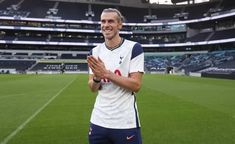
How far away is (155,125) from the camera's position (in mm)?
11625

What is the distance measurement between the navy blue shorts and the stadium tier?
8140cm

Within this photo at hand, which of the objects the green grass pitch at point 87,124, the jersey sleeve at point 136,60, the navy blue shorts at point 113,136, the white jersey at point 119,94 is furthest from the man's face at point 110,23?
the green grass pitch at point 87,124

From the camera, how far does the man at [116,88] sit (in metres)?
4.03

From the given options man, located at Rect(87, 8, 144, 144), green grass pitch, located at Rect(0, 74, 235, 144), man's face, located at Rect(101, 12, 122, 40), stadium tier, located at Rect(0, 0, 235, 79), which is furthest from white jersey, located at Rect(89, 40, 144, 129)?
stadium tier, located at Rect(0, 0, 235, 79)

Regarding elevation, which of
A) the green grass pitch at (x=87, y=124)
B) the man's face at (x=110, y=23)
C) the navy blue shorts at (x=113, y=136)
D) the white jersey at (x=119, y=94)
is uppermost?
the man's face at (x=110, y=23)

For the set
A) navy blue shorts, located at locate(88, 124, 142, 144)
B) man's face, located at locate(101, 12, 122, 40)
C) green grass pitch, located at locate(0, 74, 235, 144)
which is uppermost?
man's face, located at locate(101, 12, 122, 40)

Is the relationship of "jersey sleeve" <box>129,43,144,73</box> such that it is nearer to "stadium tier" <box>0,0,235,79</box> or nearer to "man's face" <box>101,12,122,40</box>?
"man's face" <box>101,12,122,40</box>

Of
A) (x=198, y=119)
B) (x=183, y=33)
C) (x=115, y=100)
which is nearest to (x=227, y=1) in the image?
(x=183, y=33)

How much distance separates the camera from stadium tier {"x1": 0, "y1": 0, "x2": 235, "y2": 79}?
299 ft

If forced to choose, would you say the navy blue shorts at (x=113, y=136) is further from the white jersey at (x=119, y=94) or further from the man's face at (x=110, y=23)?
the man's face at (x=110, y=23)

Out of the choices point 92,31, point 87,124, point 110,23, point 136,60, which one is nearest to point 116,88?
point 136,60

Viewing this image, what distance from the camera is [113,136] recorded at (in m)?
4.04

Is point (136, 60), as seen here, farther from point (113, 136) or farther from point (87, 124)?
point (87, 124)

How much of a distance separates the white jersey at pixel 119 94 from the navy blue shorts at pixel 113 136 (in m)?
0.05
